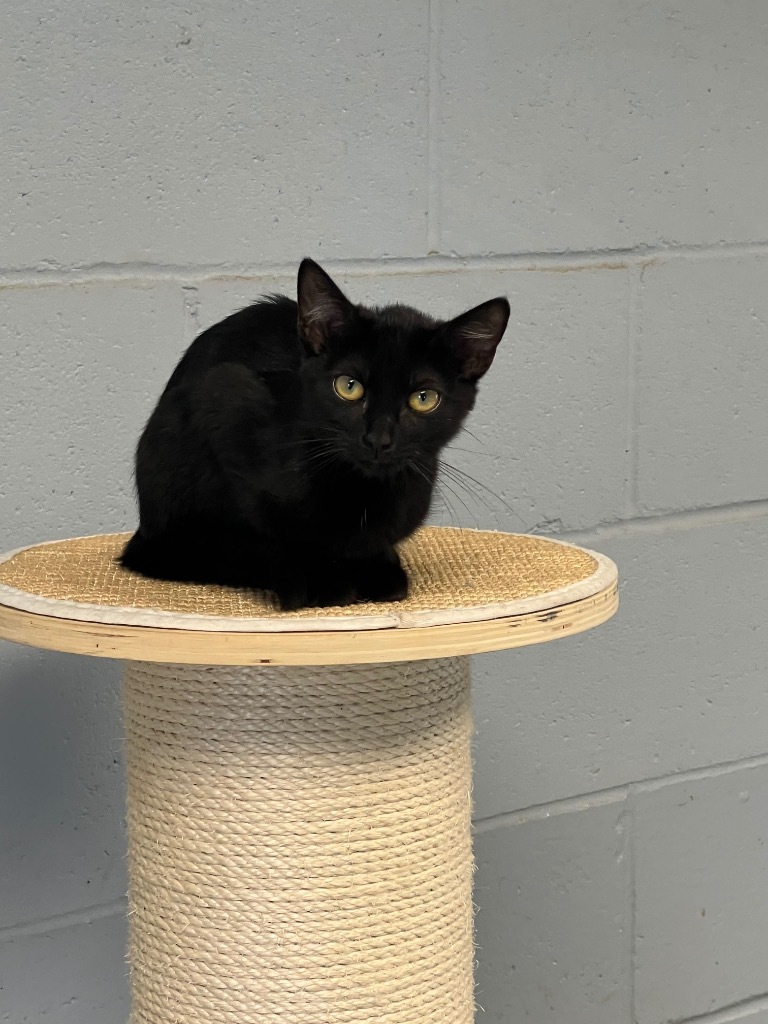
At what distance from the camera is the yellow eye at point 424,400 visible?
104cm

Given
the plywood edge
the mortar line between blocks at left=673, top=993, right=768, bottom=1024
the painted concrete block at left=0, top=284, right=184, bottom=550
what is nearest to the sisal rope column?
the plywood edge

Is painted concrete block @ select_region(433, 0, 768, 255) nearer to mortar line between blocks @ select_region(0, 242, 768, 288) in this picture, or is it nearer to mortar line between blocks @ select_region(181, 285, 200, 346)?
mortar line between blocks @ select_region(0, 242, 768, 288)

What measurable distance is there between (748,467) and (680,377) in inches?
7.2

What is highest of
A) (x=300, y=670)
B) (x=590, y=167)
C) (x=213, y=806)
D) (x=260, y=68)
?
(x=260, y=68)

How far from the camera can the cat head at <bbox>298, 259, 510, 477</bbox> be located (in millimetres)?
1023

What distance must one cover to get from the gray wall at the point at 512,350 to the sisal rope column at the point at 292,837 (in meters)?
0.40

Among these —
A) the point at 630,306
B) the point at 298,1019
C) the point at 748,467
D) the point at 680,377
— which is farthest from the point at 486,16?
the point at 298,1019

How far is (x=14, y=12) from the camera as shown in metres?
1.33

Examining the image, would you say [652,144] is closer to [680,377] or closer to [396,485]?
[680,377]

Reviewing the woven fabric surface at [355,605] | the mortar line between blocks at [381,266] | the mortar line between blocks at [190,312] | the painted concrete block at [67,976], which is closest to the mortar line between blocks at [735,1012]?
the painted concrete block at [67,976]

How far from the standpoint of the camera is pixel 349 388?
1036mm

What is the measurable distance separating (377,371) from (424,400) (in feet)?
0.16

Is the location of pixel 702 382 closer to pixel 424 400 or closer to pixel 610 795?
pixel 610 795

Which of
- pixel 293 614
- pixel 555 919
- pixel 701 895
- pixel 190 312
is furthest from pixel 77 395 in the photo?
pixel 701 895
